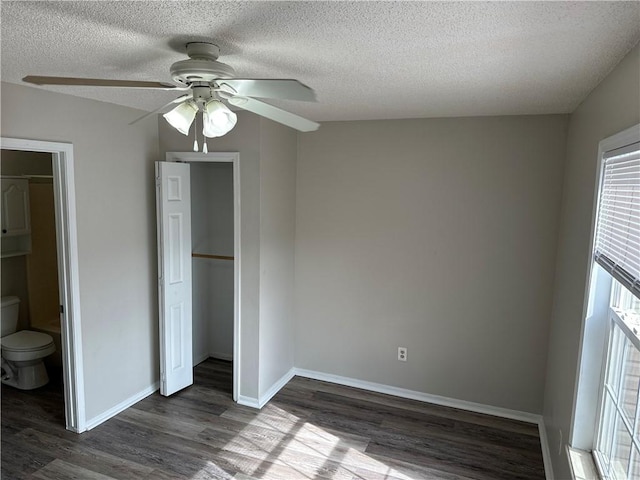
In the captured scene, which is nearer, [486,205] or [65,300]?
[65,300]

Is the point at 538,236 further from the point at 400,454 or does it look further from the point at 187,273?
the point at 187,273

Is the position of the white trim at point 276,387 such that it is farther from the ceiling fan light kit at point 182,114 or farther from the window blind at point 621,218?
the window blind at point 621,218

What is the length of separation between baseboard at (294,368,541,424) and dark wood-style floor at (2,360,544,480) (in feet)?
0.24

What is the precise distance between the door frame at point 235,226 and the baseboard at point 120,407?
0.72 meters

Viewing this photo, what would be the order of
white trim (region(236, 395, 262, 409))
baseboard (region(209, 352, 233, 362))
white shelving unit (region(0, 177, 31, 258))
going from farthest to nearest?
baseboard (region(209, 352, 233, 362)) → white shelving unit (region(0, 177, 31, 258)) → white trim (region(236, 395, 262, 409))

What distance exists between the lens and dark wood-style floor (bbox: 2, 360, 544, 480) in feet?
9.00

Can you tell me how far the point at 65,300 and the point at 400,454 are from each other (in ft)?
8.17

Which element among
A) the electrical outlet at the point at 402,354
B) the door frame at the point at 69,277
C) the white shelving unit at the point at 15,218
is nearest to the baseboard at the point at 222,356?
the door frame at the point at 69,277

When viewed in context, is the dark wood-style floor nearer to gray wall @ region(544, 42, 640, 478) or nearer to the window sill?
gray wall @ region(544, 42, 640, 478)

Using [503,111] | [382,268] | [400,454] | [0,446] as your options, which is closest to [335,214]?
[382,268]

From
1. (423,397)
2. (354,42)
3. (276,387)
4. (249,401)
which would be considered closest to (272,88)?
(354,42)

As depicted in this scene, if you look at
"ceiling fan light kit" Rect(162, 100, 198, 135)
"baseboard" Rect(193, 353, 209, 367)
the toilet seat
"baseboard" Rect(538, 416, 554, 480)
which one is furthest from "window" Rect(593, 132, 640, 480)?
the toilet seat

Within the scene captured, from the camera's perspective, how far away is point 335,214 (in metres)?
3.79

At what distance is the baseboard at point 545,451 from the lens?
2702 millimetres
